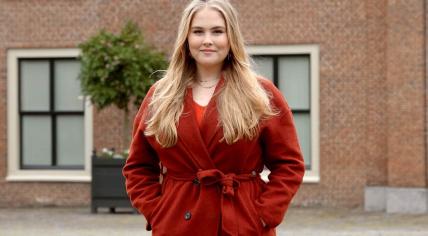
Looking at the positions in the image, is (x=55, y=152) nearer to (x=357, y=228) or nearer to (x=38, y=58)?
(x=38, y=58)

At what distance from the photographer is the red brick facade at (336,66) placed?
16500 mm

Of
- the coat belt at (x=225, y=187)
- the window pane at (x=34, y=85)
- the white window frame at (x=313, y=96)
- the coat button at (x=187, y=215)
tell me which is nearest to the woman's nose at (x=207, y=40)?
the coat belt at (x=225, y=187)

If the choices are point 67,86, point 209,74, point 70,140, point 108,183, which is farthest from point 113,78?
point 209,74

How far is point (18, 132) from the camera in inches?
709

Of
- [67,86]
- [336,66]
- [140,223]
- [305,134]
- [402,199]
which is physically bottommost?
[140,223]

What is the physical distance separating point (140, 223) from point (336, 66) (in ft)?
15.5

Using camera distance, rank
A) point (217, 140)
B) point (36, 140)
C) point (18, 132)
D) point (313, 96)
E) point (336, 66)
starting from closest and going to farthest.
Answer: point (217, 140), point (336, 66), point (313, 96), point (18, 132), point (36, 140)

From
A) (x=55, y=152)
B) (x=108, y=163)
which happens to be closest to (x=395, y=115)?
(x=108, y=163)

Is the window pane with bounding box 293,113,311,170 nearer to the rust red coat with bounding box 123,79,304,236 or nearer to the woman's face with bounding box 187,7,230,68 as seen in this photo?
the rust red coat with bounding box 123,79,304,236

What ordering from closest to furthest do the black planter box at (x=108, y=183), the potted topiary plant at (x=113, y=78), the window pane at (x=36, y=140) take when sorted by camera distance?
1. the potted topiary plant at (x=113, y=78)
2. the black planter box at (x=108, y=183)
3. the window pane at (x=36, y=140)

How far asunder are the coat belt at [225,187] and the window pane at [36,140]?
14.3 m

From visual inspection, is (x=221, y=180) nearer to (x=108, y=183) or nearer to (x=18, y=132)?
(x=108, y=183)

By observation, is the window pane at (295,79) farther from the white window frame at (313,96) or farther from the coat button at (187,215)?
the coat button at (187,215)

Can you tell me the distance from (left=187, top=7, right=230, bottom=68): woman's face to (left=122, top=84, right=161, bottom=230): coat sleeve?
0.31m
